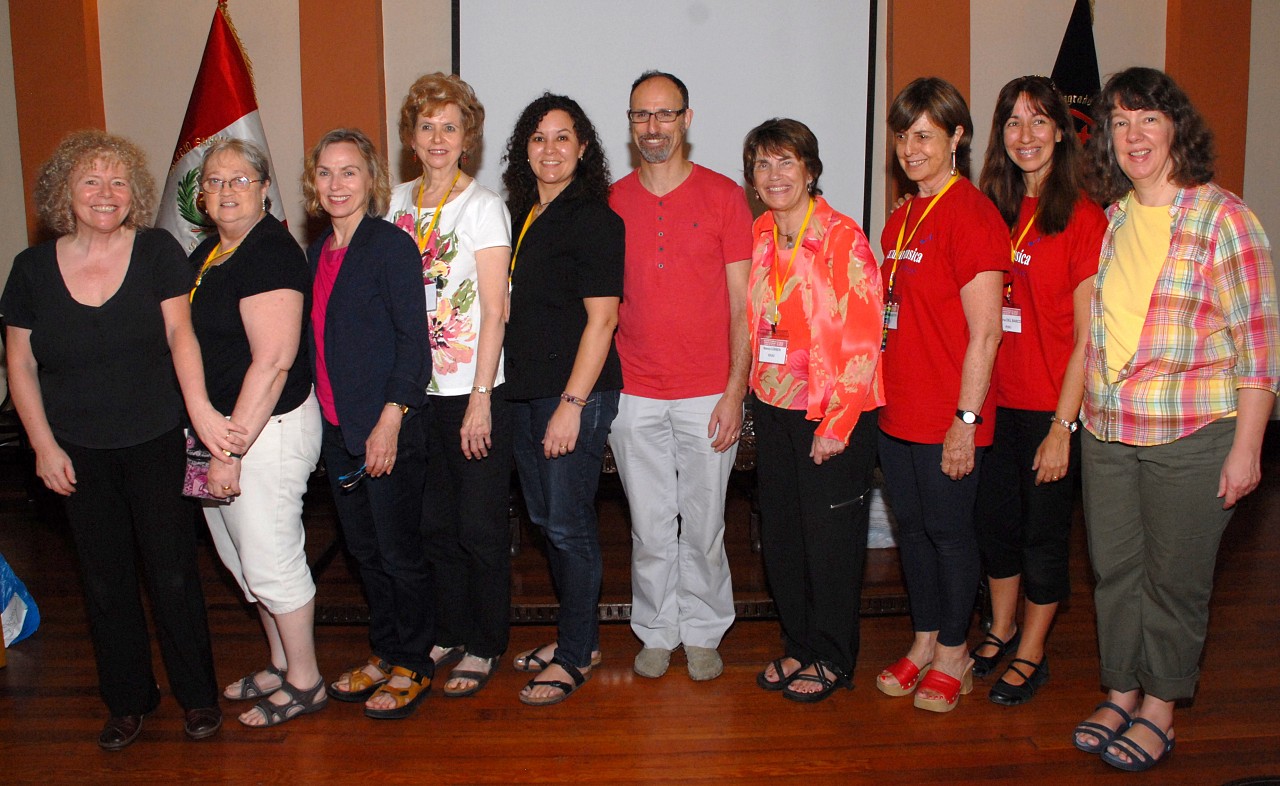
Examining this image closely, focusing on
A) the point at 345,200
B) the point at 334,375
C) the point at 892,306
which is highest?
the point at 345,200

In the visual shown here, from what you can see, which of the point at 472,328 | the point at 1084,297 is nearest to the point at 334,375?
the point at 472,328

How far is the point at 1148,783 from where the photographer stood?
229 centimetres

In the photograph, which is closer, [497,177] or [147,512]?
[147,512]

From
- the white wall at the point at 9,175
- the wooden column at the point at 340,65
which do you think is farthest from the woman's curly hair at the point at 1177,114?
the white wall at the point at 9,175

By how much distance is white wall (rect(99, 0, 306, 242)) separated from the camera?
4793 mm

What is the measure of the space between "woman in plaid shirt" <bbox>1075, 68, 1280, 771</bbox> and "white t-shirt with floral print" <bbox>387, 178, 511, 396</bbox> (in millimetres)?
1563

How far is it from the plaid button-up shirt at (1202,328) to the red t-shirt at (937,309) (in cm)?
39

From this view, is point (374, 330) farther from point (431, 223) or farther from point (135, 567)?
point (135, 567)

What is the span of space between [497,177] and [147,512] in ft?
9.57

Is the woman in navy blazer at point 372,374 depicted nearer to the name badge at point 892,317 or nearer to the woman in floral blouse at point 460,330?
the woman in floral blouse at point 460,330

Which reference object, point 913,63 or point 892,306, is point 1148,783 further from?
point 913,63

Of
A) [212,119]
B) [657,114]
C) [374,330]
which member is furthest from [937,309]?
[212,119]

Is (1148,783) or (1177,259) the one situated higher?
(1177,259)

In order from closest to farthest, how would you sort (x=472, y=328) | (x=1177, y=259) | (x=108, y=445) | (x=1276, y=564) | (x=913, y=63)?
1. (x=1177, y=259)
2. (x=108, y=445)
3. (x=472, y=328)
4. (x=1276, y=564)
5. (x=913, y=63)
